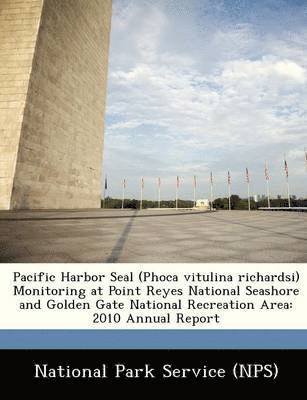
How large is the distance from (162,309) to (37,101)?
1211 cm

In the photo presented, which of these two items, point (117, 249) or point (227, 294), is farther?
point (117, 249)

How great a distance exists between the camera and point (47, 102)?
11.9 m

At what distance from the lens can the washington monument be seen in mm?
10266

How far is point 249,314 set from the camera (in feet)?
6.44

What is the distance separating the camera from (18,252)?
2707mm

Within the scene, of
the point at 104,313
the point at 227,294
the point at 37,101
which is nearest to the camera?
the point at 104,313

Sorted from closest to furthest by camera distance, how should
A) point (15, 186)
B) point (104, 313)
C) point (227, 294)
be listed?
point (104, 313) < point (227, 294) < point (15, 186)

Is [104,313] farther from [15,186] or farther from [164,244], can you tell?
[15,186]

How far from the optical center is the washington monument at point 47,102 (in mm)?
10266
